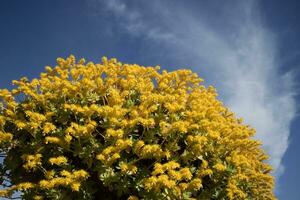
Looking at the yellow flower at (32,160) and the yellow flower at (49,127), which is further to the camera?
the yellow flower at (49,127)

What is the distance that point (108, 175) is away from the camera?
8477 mm

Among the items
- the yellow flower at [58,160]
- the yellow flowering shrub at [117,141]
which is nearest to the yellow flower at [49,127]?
the yellow flowering shrub at [117,141]

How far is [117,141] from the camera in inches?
335

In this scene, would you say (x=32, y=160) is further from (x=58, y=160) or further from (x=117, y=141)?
(x=117, y=141)

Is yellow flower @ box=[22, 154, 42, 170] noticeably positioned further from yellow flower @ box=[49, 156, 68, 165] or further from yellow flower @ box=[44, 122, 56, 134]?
yellow flower @ box=[44, 122, 56, 134]

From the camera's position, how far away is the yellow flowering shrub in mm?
8609

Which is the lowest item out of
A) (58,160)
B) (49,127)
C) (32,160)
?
(58,160)

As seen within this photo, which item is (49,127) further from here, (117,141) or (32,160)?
(117,141)

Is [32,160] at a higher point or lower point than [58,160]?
higher

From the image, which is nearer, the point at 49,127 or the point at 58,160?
the point at 58,160

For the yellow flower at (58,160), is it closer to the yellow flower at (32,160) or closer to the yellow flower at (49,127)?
the yellow flower at (32,160)

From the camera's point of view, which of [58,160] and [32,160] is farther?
[32,160]

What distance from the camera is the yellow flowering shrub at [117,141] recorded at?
8609 mm

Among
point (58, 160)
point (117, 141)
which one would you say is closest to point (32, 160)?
point (58, 160)
